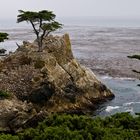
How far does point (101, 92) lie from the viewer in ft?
189

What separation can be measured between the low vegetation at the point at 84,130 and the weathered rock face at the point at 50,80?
18.6 meters

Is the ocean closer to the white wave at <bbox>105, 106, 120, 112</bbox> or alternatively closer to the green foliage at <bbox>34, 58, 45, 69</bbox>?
the white wave at <bbox>105, 106, 120, 112</bbox>

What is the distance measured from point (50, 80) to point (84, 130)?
26.1 metres

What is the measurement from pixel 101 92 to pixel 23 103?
549 inches

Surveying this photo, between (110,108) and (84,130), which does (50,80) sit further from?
(84,130)

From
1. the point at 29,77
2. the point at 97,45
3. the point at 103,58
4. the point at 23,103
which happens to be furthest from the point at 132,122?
the point at 97,45

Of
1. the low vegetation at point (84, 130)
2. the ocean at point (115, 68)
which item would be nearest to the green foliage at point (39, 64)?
the ocean at point (115, 68)

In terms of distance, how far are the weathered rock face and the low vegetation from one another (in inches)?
732

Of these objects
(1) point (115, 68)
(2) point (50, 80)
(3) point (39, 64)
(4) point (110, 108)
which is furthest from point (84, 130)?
(1) point (115, 68)

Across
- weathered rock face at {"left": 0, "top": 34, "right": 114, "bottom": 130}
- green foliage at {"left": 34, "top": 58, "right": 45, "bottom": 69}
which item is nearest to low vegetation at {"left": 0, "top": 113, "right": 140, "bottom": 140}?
weathered rock face at {"left": 0, "top": 34, "right": 114, "bottom": 130}

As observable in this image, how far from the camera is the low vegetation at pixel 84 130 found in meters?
22.7

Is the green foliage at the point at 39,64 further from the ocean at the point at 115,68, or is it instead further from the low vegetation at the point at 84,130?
the low vegetation at the point at 84,130

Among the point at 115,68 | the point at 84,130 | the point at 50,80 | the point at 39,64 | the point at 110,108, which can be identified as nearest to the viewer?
the point at 84,130

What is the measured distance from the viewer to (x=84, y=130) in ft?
78.3
